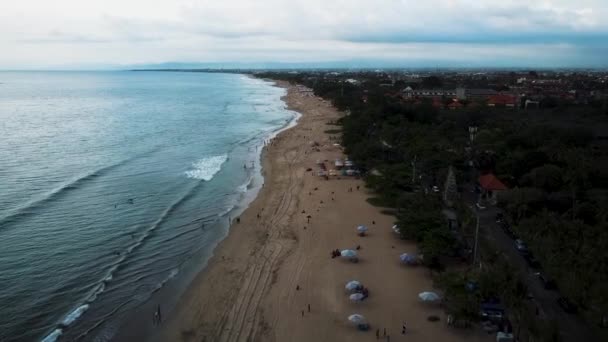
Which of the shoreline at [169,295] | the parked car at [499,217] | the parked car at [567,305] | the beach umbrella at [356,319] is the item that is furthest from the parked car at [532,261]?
the shoreline at [169,295]

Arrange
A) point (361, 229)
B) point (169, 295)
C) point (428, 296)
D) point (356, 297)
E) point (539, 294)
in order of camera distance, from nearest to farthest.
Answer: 1. point (539, 294)
2. point (428, 296)
3. point (356, 297)
4. point (169, 295)
5. point (361, 229)

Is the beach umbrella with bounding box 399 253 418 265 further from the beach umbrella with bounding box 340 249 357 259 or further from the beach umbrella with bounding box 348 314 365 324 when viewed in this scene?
the beach umbrella with bounding box 348 314 365 324

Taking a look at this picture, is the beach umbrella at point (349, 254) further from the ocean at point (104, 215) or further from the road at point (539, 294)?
the ocean at point (104, 215)

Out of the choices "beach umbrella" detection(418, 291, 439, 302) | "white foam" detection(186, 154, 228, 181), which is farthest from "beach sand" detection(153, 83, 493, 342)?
"white foam" detection(186, 154, 228, 181)

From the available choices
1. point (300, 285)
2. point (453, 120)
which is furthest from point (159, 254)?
point (453, 120)

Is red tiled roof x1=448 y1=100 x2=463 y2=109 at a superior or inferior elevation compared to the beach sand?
superior

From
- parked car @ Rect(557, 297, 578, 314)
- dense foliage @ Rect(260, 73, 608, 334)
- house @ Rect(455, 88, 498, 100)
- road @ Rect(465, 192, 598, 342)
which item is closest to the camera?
road @ Rect(465, 192, 598, 342)

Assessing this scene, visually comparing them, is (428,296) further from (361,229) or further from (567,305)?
(361,229)

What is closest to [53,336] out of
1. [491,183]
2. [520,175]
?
[491,183]
